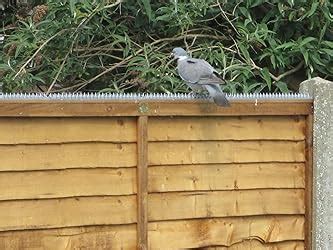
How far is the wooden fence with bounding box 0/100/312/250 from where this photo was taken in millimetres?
3584

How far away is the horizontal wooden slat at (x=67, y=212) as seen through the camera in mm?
3561

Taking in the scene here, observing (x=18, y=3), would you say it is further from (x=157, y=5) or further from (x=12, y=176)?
(x=12, y=176)

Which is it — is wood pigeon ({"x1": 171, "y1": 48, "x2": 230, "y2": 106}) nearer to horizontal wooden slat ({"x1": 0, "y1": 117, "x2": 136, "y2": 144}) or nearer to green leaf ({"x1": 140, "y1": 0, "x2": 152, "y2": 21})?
horizontal wooden slat ({"x1": 0, "y1": 117, "x2": 136, "y2": 144})

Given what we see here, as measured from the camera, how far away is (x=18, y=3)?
6.51 metres

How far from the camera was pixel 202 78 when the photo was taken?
3.95 meters

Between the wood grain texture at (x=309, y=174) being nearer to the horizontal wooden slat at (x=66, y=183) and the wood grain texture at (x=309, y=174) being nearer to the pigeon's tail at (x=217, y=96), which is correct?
the pigeon's tail at (x=217, y=96)

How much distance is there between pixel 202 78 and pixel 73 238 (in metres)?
1.09

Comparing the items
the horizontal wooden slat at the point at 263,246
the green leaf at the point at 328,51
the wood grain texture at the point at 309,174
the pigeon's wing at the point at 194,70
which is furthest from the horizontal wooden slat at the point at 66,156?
the green leaf at the point at 328,51

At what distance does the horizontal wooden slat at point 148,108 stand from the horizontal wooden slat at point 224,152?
17 centimetres


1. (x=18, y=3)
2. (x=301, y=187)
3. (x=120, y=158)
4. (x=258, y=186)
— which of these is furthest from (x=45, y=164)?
(x=18, y=3)

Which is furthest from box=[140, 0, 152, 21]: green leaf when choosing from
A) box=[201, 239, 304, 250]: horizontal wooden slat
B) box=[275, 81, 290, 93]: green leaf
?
box=[201, 239, 304, 250]: horizontal wooden slat

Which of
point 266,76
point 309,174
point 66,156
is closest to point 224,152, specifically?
point 309,174

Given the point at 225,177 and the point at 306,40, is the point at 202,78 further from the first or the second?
the point at 306,40

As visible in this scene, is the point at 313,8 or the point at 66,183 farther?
the point at 313,8
